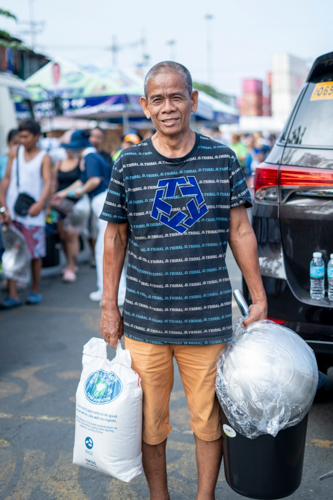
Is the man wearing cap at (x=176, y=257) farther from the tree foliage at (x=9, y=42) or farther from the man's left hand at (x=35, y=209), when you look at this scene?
the tree foliage at (x=9, y=42)

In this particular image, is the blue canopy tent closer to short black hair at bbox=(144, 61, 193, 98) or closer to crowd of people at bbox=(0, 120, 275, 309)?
crowd of people at bbox=(0, 120, 275, 309)

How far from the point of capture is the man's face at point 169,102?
7.16 feet

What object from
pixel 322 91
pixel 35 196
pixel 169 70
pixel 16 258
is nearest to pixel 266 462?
pixel 169 70

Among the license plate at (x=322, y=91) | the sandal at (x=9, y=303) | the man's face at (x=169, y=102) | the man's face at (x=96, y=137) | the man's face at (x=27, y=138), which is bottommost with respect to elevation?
the sandal at (x=9, y=303)

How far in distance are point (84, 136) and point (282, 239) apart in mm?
5513

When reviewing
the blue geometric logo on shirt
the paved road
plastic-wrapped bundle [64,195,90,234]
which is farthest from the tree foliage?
the blue geometric logo on shirt

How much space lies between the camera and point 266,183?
3.05 metres

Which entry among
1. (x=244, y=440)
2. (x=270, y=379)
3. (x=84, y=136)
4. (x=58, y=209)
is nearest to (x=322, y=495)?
(x=244, y=440)

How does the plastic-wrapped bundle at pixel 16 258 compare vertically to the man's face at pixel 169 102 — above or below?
below

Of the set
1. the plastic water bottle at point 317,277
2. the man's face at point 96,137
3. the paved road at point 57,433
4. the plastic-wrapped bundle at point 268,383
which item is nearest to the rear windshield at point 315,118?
the plastic water bottle at point 317,277

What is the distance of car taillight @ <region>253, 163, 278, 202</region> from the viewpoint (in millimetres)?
3006

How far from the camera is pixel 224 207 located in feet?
7.41

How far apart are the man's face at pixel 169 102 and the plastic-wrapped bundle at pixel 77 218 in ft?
18.2

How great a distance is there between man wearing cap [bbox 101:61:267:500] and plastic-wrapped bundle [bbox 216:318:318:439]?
0.17 metres
